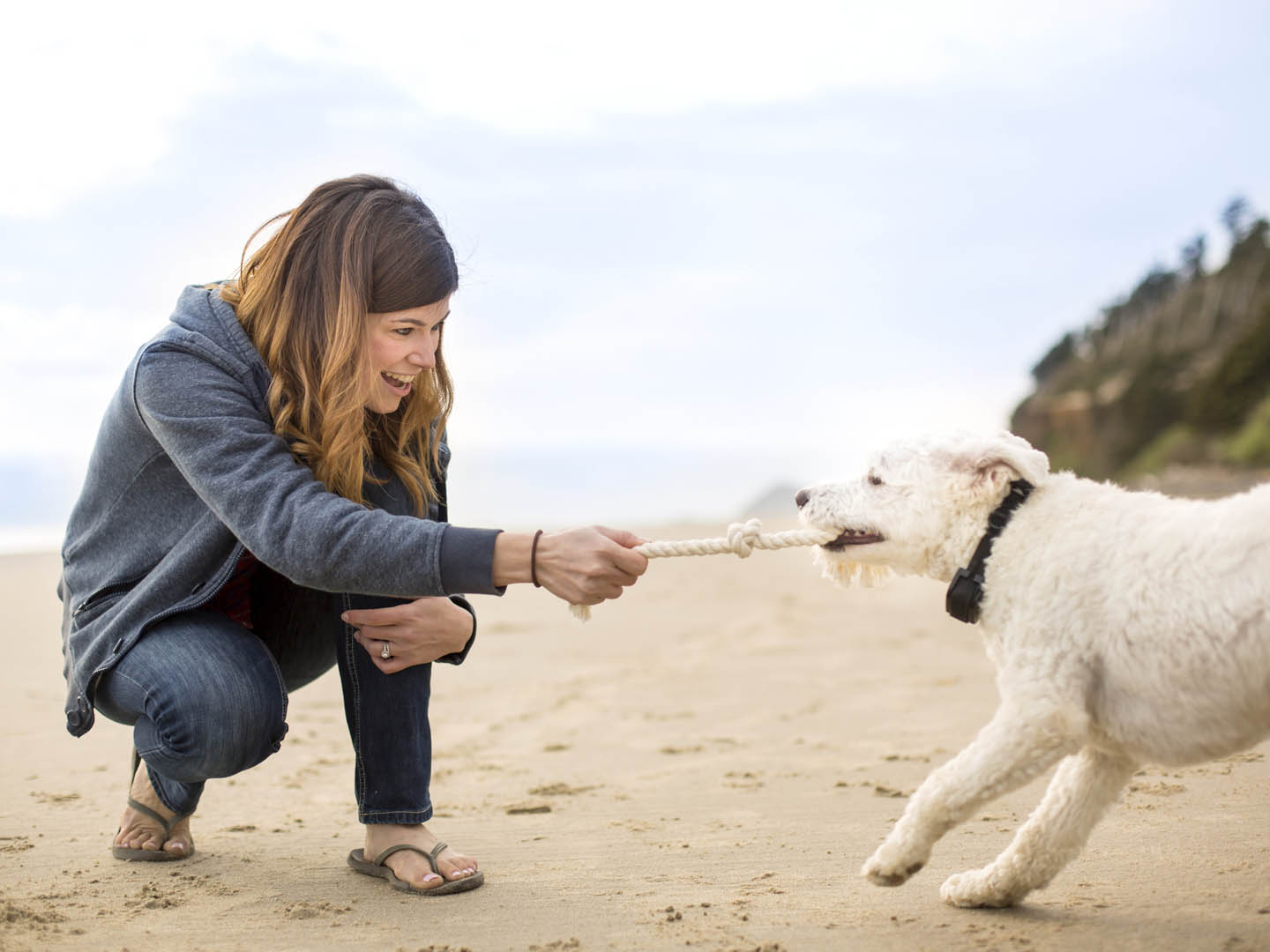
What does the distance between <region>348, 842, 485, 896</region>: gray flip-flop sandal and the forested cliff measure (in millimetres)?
18006

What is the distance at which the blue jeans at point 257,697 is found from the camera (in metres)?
3.13

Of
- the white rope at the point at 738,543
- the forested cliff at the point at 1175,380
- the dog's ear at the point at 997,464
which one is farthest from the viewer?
the forested cliff at the point at 1175,380

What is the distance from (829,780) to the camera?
437cm

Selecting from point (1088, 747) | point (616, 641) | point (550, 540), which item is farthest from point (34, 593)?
point (1088, 747)

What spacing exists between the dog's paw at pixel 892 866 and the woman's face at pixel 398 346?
1824mm

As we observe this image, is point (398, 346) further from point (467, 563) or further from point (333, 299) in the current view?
point (467, 563)

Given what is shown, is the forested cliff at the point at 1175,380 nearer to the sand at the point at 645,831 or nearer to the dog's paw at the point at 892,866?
the sand at the point at 645,831

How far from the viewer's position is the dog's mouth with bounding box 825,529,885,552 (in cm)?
313

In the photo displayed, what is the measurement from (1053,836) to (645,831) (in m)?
1.39

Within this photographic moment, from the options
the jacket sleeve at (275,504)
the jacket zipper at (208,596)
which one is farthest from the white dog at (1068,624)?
the jacket zipper at (208,596)

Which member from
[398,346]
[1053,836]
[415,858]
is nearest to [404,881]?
[415,858]

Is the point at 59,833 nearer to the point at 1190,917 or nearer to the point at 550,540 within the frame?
the point at 550,540

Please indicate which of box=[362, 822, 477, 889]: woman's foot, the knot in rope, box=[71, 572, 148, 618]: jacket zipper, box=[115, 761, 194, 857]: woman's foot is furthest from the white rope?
box=[115, 761, 194, 857]: woman's foot

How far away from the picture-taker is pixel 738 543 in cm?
320
